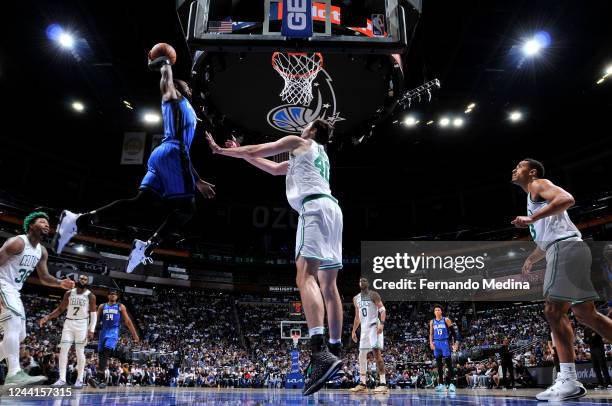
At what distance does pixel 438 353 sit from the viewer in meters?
10.6

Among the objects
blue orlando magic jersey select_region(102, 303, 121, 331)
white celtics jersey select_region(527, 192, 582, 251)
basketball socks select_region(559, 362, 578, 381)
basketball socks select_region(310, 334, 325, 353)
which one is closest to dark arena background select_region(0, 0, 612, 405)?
basketball socks select_region(559, 362, 578, 381)

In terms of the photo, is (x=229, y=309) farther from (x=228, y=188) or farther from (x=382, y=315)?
(x=382, y=315)

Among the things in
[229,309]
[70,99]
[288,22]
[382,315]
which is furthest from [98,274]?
[288,22]

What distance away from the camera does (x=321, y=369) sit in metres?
3.45

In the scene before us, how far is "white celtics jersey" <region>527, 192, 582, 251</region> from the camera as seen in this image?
421 centimetres

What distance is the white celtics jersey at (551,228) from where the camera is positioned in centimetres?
421

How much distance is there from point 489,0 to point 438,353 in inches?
384

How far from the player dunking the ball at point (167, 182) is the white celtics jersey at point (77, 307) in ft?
16.7

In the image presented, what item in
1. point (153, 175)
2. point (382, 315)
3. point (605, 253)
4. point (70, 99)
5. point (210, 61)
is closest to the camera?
point (153, 175)

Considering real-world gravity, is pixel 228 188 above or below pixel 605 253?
above

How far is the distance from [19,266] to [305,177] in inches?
125

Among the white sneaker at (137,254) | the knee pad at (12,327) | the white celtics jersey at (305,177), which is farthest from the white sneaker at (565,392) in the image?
the knee pad at (12,327)

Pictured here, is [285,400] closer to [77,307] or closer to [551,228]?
[551,228]

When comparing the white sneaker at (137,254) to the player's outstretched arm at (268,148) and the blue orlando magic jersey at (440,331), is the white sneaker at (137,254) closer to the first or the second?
the player's outstretched arm at (268,148)
